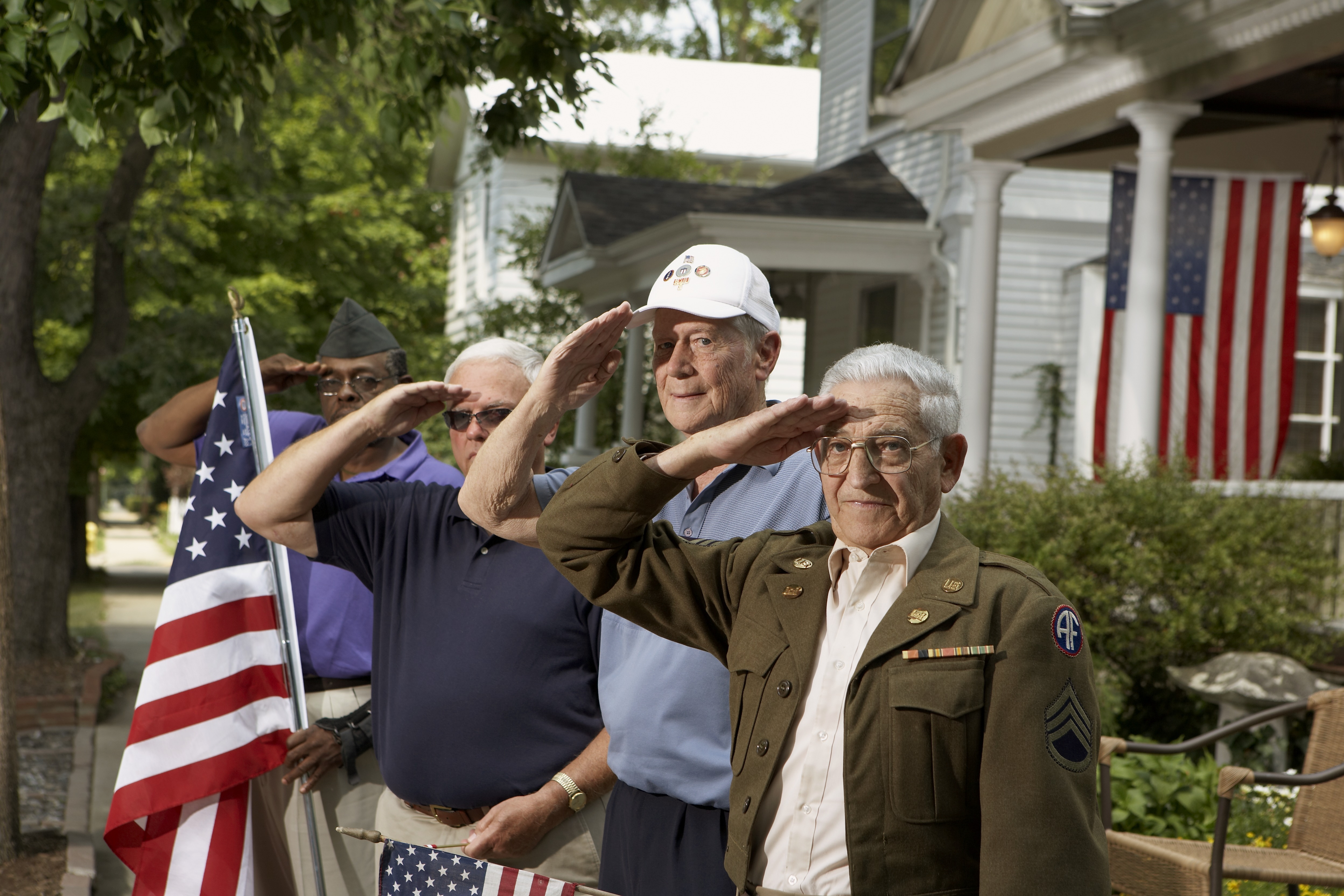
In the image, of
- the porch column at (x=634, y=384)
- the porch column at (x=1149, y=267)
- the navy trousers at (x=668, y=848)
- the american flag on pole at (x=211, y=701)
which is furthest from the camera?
the porch column at (x=634, y=384)

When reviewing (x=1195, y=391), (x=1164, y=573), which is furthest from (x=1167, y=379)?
(x=1164, y=573)

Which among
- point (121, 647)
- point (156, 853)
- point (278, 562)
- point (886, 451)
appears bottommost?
point (121, 647)

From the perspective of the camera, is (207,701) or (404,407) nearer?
(404,407)

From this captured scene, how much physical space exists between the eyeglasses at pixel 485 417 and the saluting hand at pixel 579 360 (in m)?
0.72

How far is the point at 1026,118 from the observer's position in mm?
9383

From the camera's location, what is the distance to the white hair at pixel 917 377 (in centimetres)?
214

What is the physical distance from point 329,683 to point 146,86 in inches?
113

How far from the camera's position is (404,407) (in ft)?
10.2

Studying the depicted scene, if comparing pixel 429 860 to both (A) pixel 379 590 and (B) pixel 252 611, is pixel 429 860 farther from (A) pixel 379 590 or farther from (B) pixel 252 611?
(B) pixel 252 611

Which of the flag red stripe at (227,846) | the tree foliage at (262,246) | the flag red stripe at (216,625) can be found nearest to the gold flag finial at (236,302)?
the flag red stripe at (216,625)

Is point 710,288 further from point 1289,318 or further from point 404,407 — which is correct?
point 1289,318

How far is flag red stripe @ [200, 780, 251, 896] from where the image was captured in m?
3.97

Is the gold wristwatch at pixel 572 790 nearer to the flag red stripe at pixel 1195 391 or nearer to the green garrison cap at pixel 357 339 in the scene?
the green garrison cap at pixel 357 339

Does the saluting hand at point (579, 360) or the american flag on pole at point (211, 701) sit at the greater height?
the saluting hand at point (579, 360)
